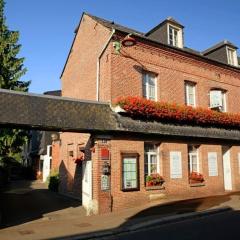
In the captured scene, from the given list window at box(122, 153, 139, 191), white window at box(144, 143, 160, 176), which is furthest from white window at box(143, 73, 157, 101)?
window at box(122, 153, 139, 191)

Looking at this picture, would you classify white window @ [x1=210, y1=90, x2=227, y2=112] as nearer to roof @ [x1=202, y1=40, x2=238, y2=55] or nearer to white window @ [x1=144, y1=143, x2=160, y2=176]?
roof @ [x1=202, y1=40, x2=238, y2=55]

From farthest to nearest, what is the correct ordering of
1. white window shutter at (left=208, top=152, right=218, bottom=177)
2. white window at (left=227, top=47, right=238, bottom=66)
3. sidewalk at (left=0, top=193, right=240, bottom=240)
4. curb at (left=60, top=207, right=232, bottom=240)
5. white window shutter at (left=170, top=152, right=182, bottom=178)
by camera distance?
white window at (left=227, top=47, right=238, bottom=66)
white window shutter at (left=208, top=152, right=218, bottom=177)
white window shutter at (left=170, top=152, right=182, bottom=178)
sidewalk at (left=0, top=193, right=240, bottom=240)
curb at (left=60, top=207, right=232, bottom=240)

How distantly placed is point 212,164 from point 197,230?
27.9 feet

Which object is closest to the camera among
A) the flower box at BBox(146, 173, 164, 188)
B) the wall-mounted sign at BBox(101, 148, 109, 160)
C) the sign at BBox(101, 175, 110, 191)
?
the sign at BBox(101, 175, 110, 191)

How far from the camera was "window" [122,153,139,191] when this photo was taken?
1323 centimetres

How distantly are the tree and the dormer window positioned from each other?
1077 cm

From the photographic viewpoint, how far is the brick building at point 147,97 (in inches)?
518

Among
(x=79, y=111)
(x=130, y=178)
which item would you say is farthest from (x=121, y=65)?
(x=130, y=178)

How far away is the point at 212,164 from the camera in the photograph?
16859 mm

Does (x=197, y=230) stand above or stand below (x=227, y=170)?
below

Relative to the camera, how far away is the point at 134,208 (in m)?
13.1

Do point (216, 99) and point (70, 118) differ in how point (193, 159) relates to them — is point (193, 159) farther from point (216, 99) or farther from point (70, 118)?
point (70, 118)

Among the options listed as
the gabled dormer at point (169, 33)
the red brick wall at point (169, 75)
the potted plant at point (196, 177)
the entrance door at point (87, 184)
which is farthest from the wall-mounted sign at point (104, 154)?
the gabled dormer at point (169, 33)

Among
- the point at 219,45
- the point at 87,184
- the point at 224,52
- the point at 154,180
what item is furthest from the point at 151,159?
the point at 219,45
